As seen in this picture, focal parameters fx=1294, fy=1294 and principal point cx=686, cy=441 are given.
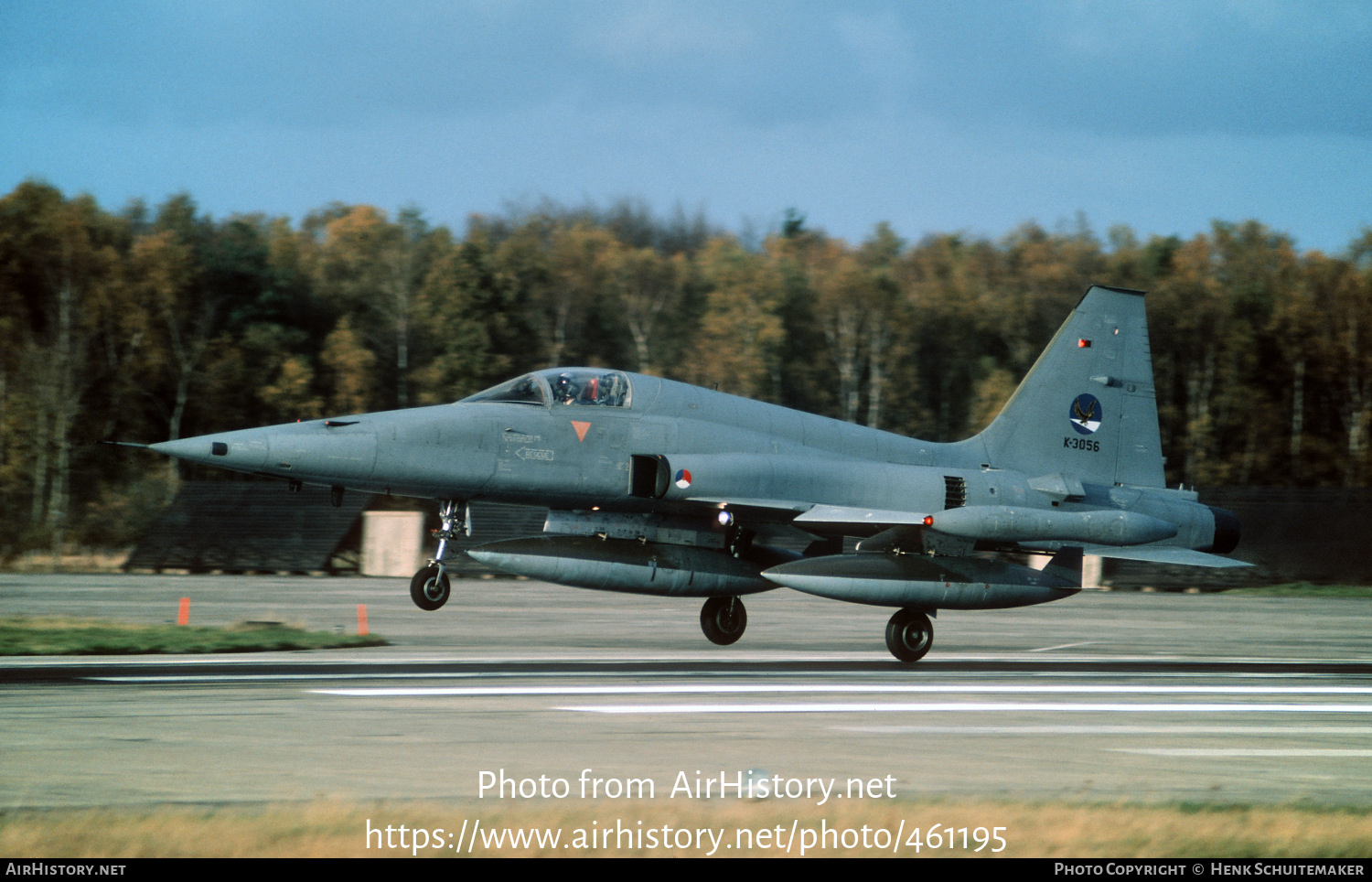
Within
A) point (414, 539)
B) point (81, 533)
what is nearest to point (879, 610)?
point (414, 539)

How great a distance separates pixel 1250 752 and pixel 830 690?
425 cm

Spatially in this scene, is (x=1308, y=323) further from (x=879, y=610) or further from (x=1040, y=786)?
(x=1040, y=786)

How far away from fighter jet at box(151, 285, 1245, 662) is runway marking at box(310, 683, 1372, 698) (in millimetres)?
2508

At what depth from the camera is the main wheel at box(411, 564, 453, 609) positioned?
49.5ft

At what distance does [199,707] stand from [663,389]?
8467mm

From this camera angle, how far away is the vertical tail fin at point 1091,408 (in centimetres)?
1967

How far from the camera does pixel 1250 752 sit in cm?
955

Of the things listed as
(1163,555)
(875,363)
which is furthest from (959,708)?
(875,363)

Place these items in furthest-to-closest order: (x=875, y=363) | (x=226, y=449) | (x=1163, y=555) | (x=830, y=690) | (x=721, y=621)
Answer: (x=875, y=363), (x=721, y=621), (x=1163, y=555), (x=226, y=449), (x=830, y=690)

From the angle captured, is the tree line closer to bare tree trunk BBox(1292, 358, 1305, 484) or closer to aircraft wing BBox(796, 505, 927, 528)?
bare tree trunk BBox(1292, 358, 1305, 484)

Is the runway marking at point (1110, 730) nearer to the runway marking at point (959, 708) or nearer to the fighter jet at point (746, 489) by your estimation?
the runway marking at point (959, 708)

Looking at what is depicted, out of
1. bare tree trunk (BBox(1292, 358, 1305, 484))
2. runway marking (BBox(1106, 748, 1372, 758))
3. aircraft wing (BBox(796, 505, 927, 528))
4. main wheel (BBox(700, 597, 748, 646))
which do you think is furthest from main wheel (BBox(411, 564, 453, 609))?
bare tree trunk (BBox(1292, 358, 1305, 484))

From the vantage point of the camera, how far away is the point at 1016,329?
63.4 m

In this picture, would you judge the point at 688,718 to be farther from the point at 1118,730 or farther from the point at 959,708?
the point at 1118,730
